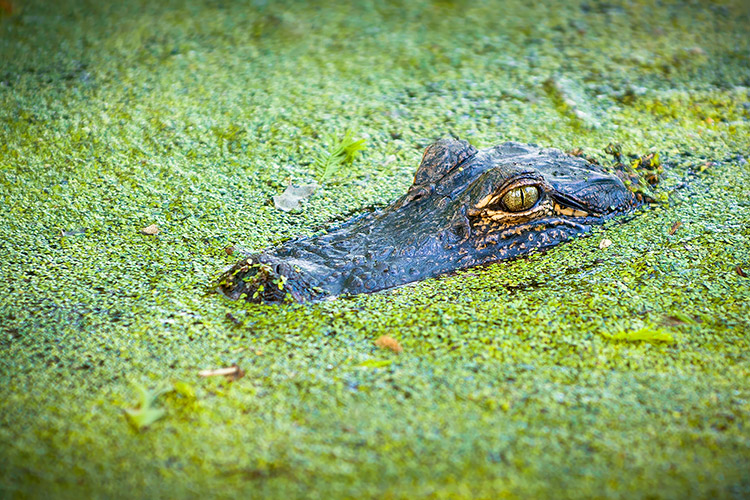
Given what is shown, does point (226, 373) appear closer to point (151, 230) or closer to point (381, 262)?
point (381, 262)

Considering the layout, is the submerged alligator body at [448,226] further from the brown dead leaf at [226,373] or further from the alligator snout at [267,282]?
the brown dead leaf at [226,373]

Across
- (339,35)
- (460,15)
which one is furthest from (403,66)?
(460,15)

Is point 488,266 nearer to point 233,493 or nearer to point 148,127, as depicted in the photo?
point 233,493

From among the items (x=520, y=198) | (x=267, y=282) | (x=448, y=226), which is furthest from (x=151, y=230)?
(x=520, y=198)

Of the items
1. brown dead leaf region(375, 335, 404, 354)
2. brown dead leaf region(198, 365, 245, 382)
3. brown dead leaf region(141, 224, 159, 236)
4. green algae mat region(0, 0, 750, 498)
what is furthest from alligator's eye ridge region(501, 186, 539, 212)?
brown dead leaf region(141, 224, 159, 236)

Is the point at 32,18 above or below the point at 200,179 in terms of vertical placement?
above

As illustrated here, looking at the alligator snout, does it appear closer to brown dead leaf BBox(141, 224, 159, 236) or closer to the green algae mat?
the green algae mat

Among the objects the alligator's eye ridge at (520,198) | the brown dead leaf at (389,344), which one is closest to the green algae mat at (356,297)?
the brown dead leaf at (389,344)

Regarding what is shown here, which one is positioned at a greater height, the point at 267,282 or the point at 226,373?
the point at 267,282
